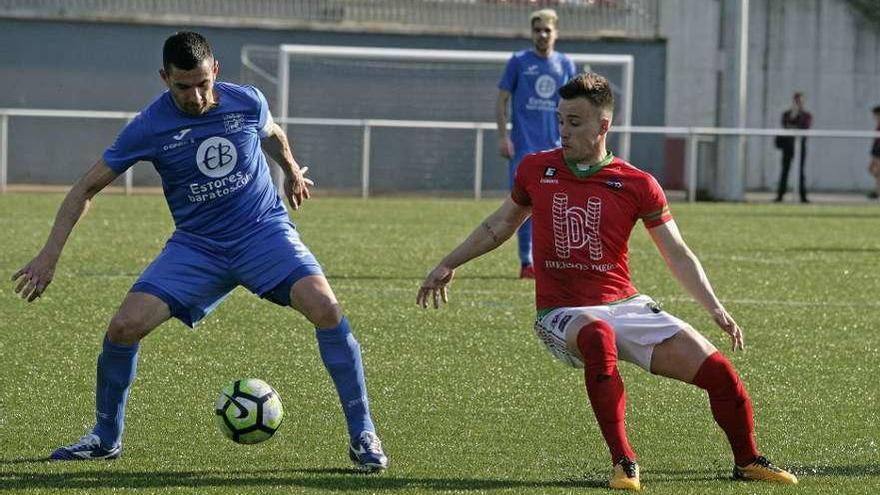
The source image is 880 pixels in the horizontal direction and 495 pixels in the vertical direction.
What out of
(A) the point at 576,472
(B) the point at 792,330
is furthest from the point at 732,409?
(B) the point at 792,330

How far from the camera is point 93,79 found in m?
27.8

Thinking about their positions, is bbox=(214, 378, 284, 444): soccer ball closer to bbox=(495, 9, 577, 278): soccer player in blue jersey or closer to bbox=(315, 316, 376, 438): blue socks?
bbox=(315, 316, 376, 438): blue socks

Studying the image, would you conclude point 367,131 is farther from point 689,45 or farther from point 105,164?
point 105,164

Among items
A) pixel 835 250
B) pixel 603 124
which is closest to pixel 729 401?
pixel 603 124

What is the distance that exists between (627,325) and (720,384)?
0.40m

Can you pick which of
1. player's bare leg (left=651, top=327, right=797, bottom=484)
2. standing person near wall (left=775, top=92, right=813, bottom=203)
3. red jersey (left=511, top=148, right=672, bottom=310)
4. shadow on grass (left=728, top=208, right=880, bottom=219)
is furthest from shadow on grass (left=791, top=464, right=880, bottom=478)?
standing person near wall (left=775, top=92, right=813, bottom=203)

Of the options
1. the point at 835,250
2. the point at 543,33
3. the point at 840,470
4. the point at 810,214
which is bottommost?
the point at 810,214

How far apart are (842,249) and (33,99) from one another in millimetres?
15659

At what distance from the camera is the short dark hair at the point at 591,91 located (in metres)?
5.96

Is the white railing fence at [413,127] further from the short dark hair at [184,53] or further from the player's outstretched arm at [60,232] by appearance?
the short dark hair at [184,53]

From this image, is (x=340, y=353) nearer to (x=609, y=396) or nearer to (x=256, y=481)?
(x=256, y=481)

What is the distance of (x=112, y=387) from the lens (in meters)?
6.30

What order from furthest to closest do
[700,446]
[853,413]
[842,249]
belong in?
1. [842,249]
2. [853,413]
3. [700,446]

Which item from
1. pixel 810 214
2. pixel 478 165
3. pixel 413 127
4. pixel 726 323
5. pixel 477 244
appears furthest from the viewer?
pixel 413 127
